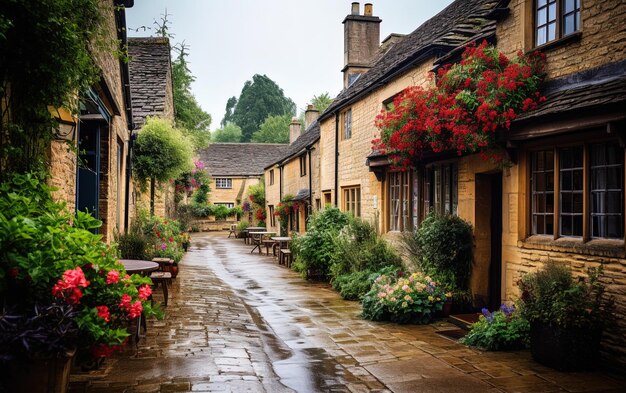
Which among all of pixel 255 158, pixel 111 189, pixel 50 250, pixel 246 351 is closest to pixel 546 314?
pixel 246 351

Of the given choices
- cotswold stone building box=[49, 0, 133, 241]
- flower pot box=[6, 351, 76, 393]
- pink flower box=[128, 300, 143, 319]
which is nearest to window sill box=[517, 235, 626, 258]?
pink flower box=[128, 300, 143, 319]

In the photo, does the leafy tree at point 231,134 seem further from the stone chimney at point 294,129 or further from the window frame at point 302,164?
the window frame at point 302,164

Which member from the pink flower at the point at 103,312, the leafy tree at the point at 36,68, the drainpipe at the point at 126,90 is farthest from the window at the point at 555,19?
the drainpipe at the point at 126,90

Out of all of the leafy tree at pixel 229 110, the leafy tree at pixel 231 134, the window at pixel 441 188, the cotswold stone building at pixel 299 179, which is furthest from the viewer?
the leafy tree at pixel 229 110

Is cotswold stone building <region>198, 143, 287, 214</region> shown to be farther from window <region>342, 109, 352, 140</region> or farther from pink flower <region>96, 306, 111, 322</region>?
pink flower <region>96, 306, 111, 322</region>

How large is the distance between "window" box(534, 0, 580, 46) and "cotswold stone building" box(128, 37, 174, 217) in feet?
40.1

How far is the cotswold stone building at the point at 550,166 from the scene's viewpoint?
595cm

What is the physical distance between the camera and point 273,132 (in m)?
65.1

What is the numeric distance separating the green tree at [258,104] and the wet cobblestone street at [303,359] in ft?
209

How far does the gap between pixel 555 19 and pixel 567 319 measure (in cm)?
405

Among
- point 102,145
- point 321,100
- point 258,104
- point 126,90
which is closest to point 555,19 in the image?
point 102,145

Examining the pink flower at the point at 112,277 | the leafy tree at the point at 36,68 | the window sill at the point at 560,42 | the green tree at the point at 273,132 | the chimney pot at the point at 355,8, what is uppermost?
the green tree at the point at 273,132

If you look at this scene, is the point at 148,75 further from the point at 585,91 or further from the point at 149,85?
the point at 585,91

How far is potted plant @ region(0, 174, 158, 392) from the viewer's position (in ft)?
10.4
